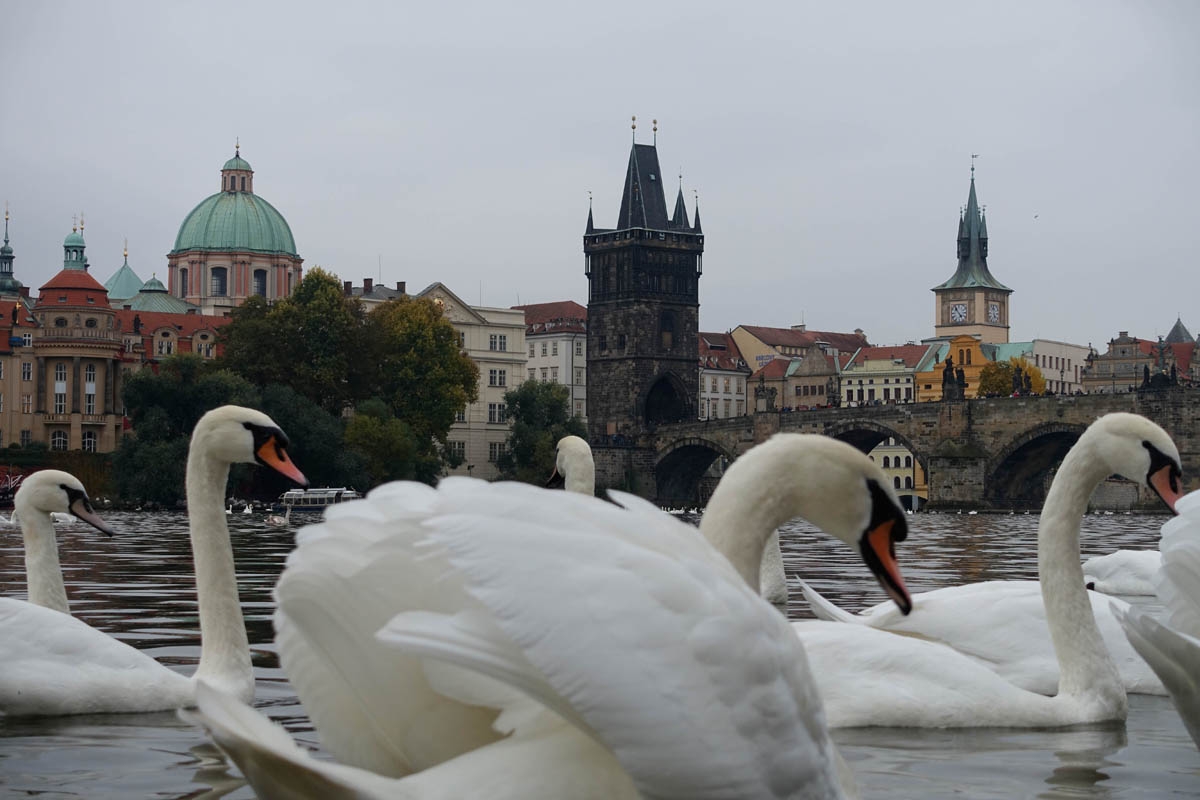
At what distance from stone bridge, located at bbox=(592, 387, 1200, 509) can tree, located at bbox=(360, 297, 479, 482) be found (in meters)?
15.6

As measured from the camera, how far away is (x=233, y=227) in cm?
10938

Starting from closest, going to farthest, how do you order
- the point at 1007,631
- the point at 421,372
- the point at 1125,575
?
the point at 1007,631, the point at 1125,575, the point at 421,372

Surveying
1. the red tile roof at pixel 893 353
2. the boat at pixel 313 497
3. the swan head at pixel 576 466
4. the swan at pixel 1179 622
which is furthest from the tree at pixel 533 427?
the swan at pixel 1179 622

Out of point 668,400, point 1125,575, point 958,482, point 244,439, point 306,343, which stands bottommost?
point 958,482

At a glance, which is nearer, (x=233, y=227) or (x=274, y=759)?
(x=274, y=759)

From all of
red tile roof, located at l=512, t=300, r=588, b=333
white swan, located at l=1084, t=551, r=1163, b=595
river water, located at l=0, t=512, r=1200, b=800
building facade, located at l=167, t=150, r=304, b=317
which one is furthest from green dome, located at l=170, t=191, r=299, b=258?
river water, located at l=0, t=512, r=1200, b=800

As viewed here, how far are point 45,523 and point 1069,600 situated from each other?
409 cm

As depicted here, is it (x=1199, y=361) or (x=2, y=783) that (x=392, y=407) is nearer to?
(x=2, y=783)

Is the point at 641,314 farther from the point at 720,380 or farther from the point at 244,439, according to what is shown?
the point at 244,439

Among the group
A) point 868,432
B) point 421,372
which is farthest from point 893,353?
point 421,372

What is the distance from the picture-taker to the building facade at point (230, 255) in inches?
4272

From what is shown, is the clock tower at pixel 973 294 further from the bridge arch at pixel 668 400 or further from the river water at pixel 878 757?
the river water at pixel 878 757

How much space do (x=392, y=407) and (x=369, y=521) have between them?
205ft

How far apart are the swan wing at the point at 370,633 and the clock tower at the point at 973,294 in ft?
482
